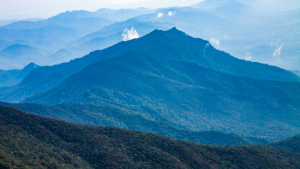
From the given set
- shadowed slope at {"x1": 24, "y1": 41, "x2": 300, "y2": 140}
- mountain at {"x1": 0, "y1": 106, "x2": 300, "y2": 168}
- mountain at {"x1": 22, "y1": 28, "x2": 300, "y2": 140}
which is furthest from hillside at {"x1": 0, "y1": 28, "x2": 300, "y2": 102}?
mountain at {"x1": 0, "y1": 106, "x2": 300, "y2": 168}

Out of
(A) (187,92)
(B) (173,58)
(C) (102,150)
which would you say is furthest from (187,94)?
(C) (102,150)

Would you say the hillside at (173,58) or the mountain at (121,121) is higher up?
the hillside at (173,58)

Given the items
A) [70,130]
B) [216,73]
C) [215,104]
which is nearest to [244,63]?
[216,73]

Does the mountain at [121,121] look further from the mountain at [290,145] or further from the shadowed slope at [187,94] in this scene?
the shadowed slope at [187,94]

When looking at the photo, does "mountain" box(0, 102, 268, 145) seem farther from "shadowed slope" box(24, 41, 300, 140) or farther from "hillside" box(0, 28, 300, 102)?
"hillside" box(0, 28, 300, 102)

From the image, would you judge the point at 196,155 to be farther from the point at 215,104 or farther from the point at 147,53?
the point at 147,53

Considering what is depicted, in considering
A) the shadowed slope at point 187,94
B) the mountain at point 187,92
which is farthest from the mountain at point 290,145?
the shadowed slope at point 187,94

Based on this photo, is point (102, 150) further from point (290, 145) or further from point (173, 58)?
point (173, 58)
